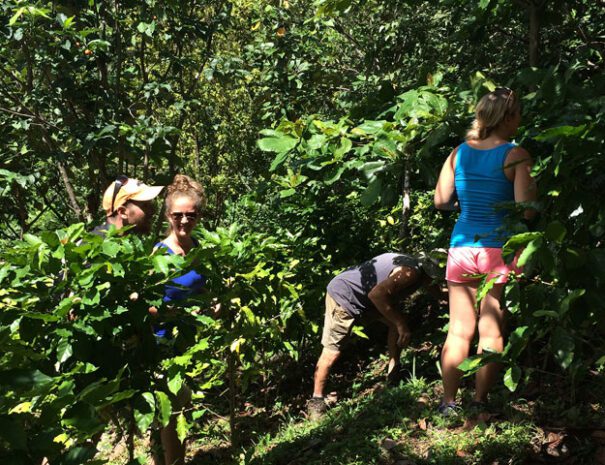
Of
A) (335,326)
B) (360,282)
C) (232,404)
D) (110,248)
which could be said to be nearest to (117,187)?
(110,248)

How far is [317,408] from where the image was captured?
5.05m

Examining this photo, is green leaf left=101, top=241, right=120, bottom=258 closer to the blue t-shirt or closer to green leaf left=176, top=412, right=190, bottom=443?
the blue t-shirt

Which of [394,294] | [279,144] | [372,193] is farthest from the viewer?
[394,294]

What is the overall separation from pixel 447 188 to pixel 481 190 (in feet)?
0.81

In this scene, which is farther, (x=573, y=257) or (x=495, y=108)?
(x=495, y=108)

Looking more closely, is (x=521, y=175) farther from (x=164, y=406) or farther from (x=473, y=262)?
(x=164, y=406)

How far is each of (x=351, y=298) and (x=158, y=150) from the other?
1952 millimetres

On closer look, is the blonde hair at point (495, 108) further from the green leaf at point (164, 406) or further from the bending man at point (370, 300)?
the green leaf at point (164, 406)

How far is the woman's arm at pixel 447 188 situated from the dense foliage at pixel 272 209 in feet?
0.32

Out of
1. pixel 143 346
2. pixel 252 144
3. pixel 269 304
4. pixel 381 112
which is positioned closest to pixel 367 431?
pixel 269 304

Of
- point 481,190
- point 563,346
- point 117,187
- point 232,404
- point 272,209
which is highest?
point 117,187

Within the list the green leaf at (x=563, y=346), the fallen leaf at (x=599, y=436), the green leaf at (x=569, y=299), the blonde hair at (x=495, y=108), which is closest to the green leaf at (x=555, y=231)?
the green leaf at (x=569, y=299)

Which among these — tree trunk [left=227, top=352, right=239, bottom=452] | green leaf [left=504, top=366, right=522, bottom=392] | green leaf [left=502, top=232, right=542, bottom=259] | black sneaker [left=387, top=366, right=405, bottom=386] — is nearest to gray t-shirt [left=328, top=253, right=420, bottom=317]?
black sneaker [left=387, top=366, right=405, bottom=386]

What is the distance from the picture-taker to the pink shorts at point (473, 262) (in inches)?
132
